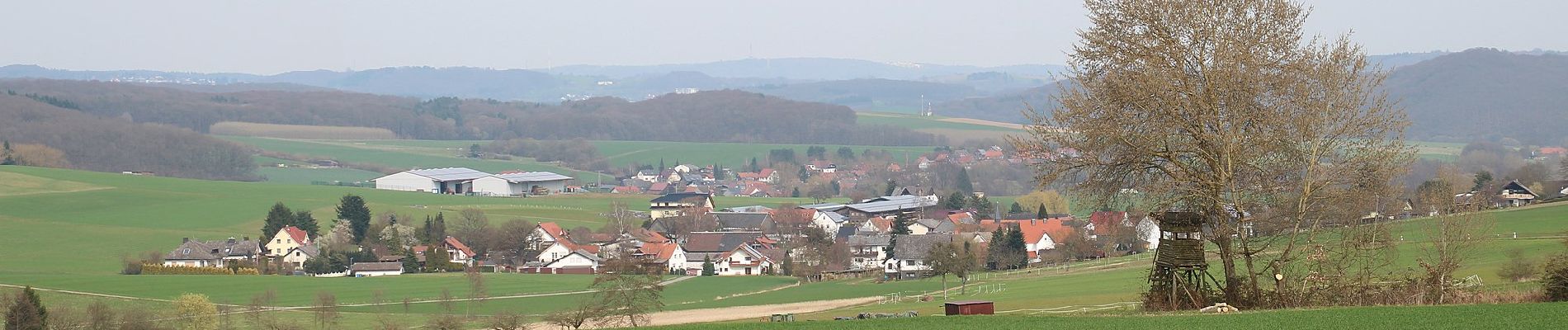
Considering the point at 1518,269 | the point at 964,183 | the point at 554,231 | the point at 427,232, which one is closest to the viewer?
the point at 1518,269

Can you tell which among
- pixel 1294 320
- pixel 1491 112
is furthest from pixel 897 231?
pixel 1491 112

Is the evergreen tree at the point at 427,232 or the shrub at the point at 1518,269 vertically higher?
the shrub at the point at 1518,269

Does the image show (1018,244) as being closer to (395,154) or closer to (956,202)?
(956,202)

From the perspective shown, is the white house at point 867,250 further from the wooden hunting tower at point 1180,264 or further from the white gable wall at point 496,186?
the white gable wall at point 496,186

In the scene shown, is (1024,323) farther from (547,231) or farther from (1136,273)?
(547,231)

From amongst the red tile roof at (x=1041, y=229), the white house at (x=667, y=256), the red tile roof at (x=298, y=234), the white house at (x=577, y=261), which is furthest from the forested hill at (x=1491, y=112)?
the red tile roof at (x=298, y=234)

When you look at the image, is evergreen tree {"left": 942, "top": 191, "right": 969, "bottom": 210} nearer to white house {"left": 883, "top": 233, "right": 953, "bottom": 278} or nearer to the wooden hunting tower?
white house {"left": 883, "top": 233, "right": 953, "bottom": 278}
